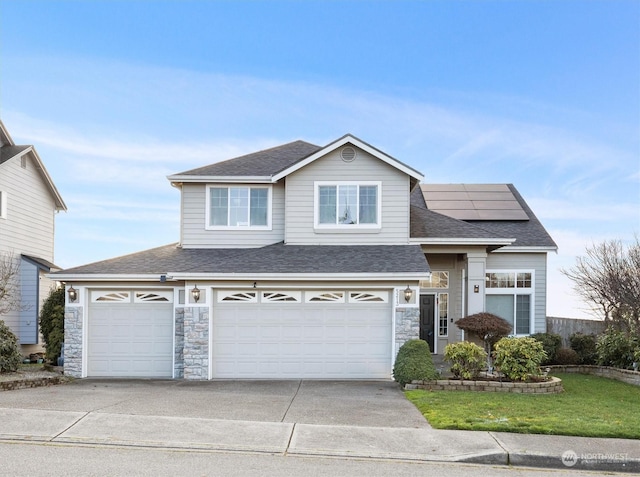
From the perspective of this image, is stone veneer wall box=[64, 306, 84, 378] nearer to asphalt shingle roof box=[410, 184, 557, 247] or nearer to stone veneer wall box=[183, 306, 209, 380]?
stone veneer wall box=[183, 306, 209, 380]

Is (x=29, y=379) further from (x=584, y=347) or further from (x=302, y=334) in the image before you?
(x=584, y=347)

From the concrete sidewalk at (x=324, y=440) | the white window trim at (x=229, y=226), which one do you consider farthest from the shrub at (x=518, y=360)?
the white window trim at (x=229, y=226)

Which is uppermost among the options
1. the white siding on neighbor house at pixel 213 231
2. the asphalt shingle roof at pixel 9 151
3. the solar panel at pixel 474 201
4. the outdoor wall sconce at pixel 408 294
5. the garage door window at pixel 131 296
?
the asphalt shingle roof at pixel 9 151

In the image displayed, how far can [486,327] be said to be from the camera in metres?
15.4

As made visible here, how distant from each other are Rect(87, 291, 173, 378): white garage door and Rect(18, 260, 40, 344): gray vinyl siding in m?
6.35

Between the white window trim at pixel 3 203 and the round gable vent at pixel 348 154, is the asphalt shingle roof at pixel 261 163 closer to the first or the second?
the round gable vent at pixel 348 154

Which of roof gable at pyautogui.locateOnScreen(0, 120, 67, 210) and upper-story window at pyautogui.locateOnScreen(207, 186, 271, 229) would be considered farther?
roof gable at pyautogui.locateOnScreen(0, 120, 67, 210)

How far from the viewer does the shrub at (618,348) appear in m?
17.1

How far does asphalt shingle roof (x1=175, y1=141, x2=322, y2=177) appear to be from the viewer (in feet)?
59.7

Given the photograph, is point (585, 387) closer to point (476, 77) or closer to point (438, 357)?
point (438, 357)

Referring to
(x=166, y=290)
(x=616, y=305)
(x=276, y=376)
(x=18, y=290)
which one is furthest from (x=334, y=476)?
(x=18, y=290)

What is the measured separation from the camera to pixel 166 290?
53.4 ft

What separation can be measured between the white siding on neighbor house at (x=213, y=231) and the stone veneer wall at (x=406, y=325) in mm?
4585

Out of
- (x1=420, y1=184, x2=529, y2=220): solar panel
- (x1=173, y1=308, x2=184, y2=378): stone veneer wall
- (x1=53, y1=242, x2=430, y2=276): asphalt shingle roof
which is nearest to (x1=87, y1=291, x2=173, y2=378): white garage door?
(x1=173, y1=308, x2=184, y2=378): stone veneer wall
